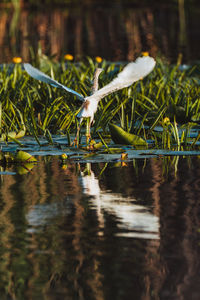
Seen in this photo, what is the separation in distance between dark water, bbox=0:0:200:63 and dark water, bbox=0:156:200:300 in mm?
6218

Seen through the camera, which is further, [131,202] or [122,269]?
[131,202]

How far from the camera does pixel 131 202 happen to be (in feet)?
9.27

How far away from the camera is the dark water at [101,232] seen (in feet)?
6.33

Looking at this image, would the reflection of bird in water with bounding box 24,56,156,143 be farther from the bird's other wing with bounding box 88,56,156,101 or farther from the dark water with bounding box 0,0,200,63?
the dark water with bounding box 0,0,200,63

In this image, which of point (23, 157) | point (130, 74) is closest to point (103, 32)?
point (130, 74)

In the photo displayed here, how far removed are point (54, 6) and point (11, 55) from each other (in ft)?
55.4

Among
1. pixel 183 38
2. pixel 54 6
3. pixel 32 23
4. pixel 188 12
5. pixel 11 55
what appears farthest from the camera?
pixel 54 6

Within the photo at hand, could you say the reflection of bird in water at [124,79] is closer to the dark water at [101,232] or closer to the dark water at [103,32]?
the dark water at [101,232]

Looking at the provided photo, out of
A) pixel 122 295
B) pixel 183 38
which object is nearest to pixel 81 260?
pixel 122 295

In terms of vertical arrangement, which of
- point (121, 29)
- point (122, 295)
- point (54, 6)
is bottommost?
point (122, 295)

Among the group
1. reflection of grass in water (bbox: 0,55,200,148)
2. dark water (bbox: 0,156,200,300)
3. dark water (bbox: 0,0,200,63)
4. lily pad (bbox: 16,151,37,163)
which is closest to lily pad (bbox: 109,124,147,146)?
reflection of grass in water (bbox: 0,55,200,148)

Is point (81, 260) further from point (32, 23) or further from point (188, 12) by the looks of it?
point (188, 12)

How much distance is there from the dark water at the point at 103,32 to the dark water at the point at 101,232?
6.22 metres

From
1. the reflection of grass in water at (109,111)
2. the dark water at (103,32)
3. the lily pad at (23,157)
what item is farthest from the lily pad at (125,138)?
the dark water at (103,32)
